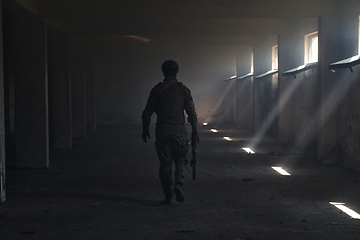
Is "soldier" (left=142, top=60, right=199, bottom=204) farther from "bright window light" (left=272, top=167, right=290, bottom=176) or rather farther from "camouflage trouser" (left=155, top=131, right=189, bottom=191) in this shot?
"bright window light" (left=272, top=167, right=290, bottom=176)

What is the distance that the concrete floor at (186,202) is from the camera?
13.4ft

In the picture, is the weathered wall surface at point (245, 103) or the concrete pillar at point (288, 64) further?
the weathered wall surface at point (245, 103)

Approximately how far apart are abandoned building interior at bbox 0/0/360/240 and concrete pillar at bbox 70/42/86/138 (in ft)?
0.12

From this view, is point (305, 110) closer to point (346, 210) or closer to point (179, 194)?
point (346, 210)

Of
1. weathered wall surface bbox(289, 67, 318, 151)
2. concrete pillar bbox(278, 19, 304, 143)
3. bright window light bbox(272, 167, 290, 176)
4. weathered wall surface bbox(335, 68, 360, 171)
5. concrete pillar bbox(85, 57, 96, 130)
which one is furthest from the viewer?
concrete pillar bbox(85, 57, 96, 130)

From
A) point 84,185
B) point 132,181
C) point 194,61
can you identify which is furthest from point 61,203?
point 194,61

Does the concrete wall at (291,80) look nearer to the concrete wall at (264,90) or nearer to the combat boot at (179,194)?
the concrete wall at (264,90)

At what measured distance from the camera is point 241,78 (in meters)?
18.3

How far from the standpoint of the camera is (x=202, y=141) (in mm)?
13102

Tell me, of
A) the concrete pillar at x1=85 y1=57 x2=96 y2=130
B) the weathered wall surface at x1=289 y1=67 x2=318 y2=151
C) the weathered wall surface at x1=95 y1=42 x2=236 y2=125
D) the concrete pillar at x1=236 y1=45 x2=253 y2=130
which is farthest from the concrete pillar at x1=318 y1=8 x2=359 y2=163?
the weathered wall surface at x1=95 y1=42 x2=236 y2=125

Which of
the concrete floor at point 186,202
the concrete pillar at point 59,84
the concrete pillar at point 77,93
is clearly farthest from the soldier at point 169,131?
the concrete pillar at point 77,93

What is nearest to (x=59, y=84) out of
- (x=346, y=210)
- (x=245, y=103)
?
(x=346, y=210)

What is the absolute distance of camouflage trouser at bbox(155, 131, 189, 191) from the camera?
5203mm

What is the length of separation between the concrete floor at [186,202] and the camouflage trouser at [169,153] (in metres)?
0.30
